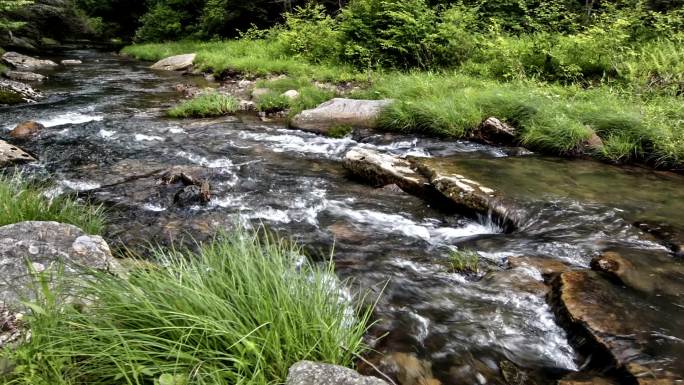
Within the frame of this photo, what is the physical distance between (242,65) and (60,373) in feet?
53.1

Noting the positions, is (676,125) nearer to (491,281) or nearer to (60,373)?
(491,281)

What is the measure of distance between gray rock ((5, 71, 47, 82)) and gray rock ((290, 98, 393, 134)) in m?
Answer: 11.7

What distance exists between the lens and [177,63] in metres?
21.1

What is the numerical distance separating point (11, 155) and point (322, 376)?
7.82 meters

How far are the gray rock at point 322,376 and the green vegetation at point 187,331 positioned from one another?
6.0 inches

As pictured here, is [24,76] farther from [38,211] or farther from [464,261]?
[464,261]

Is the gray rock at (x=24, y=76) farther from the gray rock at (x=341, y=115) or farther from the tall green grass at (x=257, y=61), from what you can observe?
the gray rock at (x=341, y=115)

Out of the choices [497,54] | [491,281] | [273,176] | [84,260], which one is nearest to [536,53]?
[497,54]

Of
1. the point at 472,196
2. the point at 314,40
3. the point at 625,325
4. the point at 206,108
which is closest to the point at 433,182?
the point at 472,196

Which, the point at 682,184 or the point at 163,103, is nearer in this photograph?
the point at 682,184

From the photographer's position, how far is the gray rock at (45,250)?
3100mm

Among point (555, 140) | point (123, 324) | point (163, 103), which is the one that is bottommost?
point (163, 103)

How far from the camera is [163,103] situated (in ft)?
42.4

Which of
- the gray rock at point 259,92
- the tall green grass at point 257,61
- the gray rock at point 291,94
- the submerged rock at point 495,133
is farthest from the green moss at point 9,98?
the submerged rock at point 495,133
